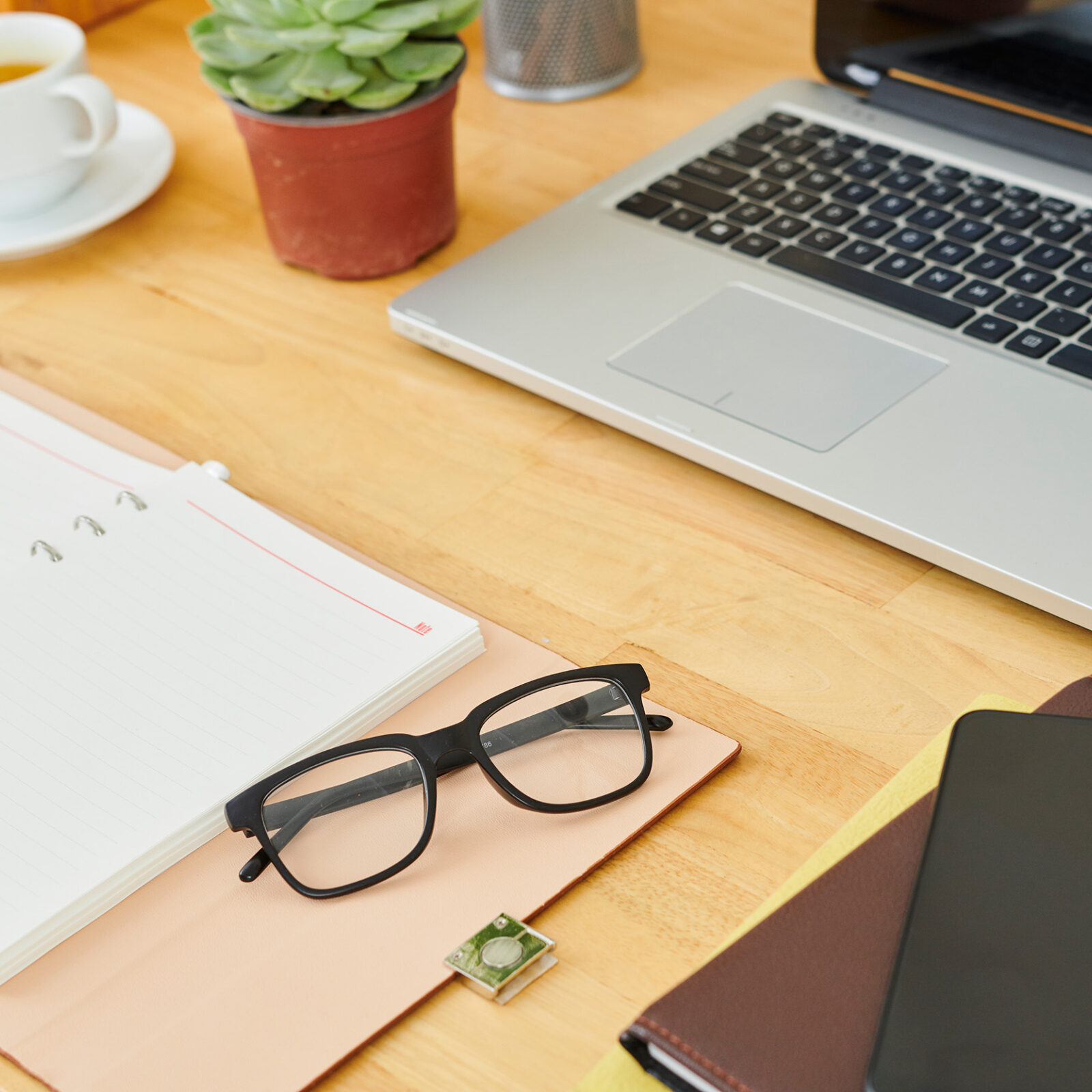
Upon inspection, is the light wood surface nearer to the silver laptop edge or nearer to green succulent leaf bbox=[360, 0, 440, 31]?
the silver laptop edge

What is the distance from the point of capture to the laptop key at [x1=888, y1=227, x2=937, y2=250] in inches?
28.1

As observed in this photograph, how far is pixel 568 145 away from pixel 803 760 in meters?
0.57

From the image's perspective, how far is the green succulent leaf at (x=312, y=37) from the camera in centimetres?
67

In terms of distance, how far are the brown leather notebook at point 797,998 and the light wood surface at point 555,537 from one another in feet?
0.13

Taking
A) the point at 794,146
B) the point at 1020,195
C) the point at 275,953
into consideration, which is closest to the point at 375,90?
the point at 794,146

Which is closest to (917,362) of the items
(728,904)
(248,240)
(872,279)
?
(872,279)

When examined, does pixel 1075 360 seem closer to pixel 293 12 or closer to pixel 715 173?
pixel 715 173

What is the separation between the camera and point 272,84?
705mm

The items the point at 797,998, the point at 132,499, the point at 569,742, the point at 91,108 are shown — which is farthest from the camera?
the point at 91,108

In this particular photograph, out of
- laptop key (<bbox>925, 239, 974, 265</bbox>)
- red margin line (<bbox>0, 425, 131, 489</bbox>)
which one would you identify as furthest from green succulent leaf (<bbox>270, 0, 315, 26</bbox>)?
laptop key (<bbox>925, 239, 974, 265</bbox>)

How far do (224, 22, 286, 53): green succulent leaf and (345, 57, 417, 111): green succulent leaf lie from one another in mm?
44

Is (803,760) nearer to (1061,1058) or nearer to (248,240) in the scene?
(1061,1058)

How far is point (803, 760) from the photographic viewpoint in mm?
492

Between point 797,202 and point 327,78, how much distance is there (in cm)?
28
